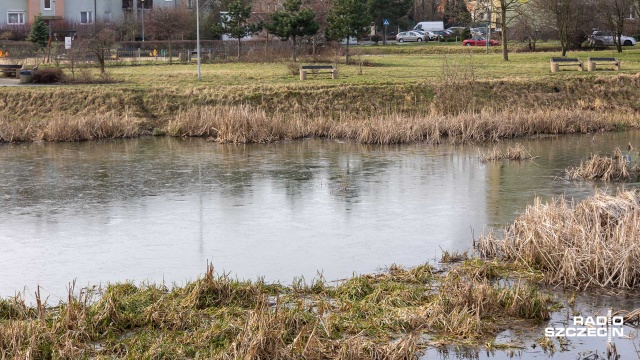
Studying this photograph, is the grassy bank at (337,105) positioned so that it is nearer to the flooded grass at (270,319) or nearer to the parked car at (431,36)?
the flooded grass at (270,319)

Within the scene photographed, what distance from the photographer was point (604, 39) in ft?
190

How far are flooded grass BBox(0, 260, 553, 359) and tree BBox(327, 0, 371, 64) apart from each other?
41.3 meters

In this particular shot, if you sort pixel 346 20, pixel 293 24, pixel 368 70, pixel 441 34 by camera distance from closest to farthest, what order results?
1. pixel 368 70
2. pixel 293 24
3. pixel 346 20
4. pixel 441 34

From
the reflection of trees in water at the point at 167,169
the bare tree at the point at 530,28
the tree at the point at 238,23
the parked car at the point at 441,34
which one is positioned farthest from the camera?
the parked car at the point at 441,34

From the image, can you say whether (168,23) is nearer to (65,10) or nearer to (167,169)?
(65,10)

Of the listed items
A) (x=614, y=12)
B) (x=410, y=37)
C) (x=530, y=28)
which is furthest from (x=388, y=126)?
(x=410, y=37)

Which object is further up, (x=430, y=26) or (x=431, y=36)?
(x=430, y=26)

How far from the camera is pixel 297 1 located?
54.2 m

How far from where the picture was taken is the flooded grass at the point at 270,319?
32.8 ft

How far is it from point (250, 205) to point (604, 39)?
44048mm

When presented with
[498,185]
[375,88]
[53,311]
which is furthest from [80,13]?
[53,311]

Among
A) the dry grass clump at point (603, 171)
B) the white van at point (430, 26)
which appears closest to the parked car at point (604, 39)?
the white van at point (430, 26)

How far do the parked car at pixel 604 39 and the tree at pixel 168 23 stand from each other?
2649cm

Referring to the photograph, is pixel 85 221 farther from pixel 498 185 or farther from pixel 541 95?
pixel 541 95
